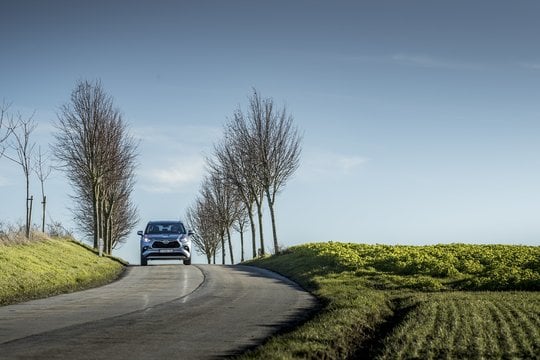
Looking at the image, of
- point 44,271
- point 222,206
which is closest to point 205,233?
point 222,206

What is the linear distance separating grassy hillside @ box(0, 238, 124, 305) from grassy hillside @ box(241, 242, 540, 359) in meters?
7.90

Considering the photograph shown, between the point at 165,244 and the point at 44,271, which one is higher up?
the point at 165,244

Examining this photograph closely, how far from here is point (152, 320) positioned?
1180cm

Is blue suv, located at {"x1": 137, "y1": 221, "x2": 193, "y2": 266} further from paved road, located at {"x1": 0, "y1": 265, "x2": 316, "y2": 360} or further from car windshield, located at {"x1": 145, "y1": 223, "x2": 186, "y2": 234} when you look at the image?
paved road, located at {"x1": 0, "y1": 265, "x2": 316, "y2": 360}

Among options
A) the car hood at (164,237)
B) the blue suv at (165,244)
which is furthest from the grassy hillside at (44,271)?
the car hood at (164,237)

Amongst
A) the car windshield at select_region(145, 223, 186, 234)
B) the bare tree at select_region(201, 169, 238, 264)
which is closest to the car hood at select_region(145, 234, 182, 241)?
the car windshield at select_region(145, 223, 186, 234)

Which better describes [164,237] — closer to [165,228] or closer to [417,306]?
[165,228]

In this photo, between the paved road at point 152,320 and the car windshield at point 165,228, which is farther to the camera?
the car windshield at point 165,228

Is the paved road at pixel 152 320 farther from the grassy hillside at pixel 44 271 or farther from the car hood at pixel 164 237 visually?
the car hood at pixel 164 237

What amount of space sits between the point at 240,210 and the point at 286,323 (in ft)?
140

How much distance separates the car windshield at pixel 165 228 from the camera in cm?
3003

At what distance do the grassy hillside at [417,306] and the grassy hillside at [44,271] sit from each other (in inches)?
311

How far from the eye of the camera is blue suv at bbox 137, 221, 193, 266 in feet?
96.1

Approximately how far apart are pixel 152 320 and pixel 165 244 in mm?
17778
